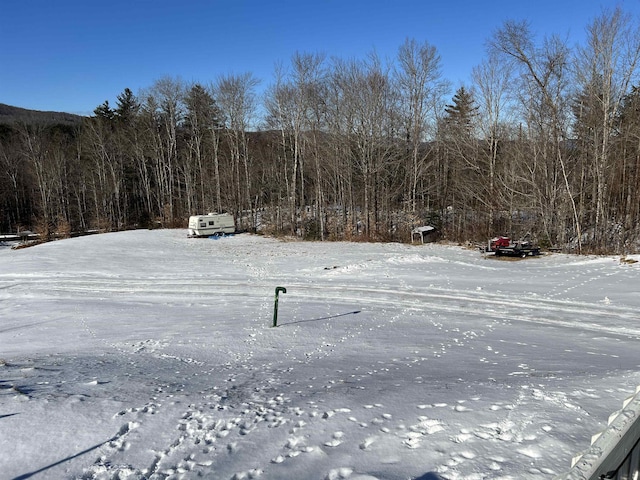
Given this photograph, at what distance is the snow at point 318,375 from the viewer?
3150 millimetres

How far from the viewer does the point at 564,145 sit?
23953mm

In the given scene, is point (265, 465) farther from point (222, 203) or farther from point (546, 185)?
point (222, 203)

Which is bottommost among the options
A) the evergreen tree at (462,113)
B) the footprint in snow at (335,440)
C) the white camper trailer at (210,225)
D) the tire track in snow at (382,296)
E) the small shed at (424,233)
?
the tire track in snow at (382,296)

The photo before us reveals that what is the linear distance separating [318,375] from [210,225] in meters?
28.2

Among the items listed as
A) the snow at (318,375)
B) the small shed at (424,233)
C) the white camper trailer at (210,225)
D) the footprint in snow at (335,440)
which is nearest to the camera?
the snow at (318,375)

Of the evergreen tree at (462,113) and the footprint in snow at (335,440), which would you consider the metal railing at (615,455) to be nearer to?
the footprint in snow at (335,440)

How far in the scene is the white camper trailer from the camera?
3131 cm

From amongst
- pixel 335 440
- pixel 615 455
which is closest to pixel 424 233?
pixel 335 440

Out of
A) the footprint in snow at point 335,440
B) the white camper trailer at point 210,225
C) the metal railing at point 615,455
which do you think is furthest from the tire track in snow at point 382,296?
the white camper trailer at point 210,225

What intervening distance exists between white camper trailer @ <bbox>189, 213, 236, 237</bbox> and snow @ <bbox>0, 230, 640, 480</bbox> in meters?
16.8

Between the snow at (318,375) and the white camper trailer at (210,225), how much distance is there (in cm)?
1682

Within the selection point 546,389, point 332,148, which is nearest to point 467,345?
point 546,389

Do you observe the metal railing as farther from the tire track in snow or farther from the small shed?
the small shed

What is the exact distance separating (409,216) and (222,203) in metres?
23.3
